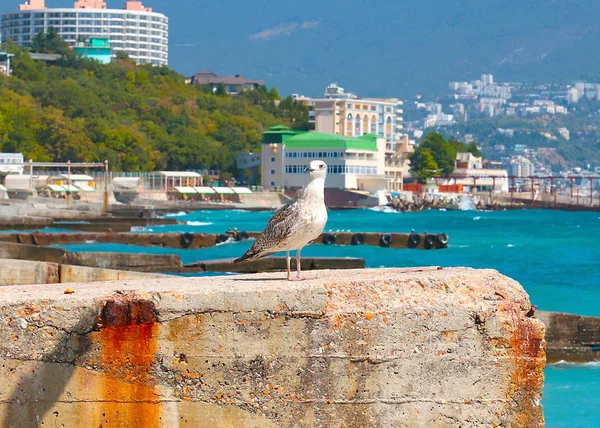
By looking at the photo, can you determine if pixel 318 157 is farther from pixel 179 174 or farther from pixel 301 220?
pixel 301 220

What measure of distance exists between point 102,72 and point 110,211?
107813mm

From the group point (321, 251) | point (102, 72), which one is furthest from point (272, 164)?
point (321, 251)

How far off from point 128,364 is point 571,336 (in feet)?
43.3

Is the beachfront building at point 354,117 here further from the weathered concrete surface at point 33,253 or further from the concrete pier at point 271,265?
the weathered concrete surface at point 33,253

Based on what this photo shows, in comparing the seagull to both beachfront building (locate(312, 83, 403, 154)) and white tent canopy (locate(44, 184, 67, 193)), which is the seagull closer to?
white tent canopy (locate(44, 184, 67, 193))

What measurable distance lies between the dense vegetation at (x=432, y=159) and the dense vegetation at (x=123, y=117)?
17.3 m

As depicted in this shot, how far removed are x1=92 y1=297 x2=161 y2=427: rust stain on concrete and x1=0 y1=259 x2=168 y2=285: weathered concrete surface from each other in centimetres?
1024

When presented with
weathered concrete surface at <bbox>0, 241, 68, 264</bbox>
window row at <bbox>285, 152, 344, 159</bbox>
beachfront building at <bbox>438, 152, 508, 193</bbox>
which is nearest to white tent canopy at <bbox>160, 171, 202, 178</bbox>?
window row at <bbox>285, 152, 344, 159</bbox>

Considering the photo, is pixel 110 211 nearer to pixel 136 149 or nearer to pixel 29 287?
pixel 136 149

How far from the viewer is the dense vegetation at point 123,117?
139375 millimetres

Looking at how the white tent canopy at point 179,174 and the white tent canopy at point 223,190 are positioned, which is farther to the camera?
the white tent canopy at point 179,174

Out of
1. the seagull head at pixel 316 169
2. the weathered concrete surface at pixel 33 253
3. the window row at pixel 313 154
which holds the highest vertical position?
the window row at pixel 313 154

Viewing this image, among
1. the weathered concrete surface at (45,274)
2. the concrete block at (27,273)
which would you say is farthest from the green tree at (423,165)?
the concrete block at (27,273)

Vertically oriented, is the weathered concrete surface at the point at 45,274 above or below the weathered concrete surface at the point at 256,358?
below
